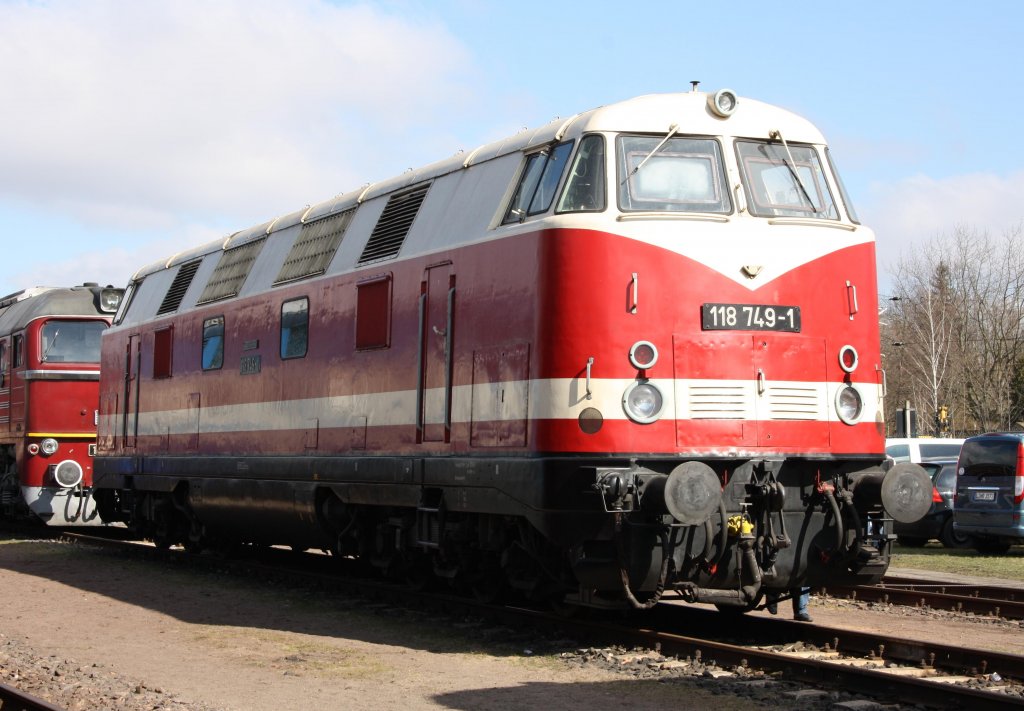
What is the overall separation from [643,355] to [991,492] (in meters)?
13.3

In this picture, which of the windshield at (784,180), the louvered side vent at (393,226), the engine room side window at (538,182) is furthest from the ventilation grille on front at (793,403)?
the louvered side vent at (393,226)

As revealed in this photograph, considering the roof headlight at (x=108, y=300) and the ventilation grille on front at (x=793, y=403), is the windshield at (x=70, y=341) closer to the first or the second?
the roof headlight at (x=108, y=300)

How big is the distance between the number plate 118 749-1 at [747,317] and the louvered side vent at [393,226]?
363 centimetres

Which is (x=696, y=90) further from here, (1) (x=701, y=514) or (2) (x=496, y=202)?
(1) (x=701, y=514)

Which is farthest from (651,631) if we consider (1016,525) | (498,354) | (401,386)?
(1016,525)

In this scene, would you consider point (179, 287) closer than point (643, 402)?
No

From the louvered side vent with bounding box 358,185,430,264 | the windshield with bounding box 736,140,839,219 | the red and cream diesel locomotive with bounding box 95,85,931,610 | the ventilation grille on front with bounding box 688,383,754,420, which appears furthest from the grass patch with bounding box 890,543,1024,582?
the louvered side vent with bounding box 358,185,430,264

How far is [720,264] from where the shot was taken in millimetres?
10086

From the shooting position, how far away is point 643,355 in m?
9.81

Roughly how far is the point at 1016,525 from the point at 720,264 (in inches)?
500

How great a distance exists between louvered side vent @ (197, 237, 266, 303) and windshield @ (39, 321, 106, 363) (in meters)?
6.68

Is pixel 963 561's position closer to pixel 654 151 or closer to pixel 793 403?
pixel 793 403

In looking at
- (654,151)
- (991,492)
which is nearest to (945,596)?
(654,151)

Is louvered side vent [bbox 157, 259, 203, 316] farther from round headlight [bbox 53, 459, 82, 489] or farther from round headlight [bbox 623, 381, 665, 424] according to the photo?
round headlight [bbox 623, 381, 665, 424]
